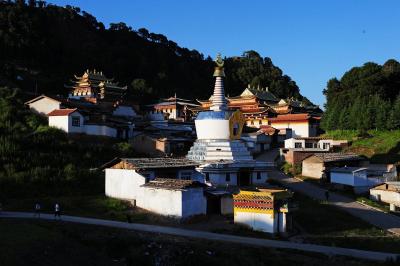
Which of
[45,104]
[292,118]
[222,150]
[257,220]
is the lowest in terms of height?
[257,220]

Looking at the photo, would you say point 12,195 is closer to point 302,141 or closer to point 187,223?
point 187,223

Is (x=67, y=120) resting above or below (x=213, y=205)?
above

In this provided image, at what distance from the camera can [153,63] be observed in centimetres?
13100

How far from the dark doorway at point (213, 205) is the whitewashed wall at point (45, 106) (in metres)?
29.0

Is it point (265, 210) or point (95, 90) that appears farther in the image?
point (95, 90)

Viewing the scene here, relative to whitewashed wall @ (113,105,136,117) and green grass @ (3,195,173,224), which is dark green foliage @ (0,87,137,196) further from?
whitewashed wall @ (113,105,136,117)

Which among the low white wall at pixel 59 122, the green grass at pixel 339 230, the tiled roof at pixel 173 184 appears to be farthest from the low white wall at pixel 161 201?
the low white wall at pixel 59 122

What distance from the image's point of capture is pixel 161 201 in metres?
29.6

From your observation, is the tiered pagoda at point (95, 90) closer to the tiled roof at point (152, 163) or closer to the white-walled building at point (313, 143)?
the white-walled building at point (313, 143)

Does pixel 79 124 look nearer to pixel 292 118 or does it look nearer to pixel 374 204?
pixel 374 204

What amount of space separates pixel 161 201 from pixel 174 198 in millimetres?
1250

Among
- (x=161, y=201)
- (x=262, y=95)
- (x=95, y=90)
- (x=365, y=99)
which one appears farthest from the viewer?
(x=262, y=95)

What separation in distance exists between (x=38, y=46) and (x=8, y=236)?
8628 centimetres

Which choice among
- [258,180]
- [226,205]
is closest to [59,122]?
[258,180]
